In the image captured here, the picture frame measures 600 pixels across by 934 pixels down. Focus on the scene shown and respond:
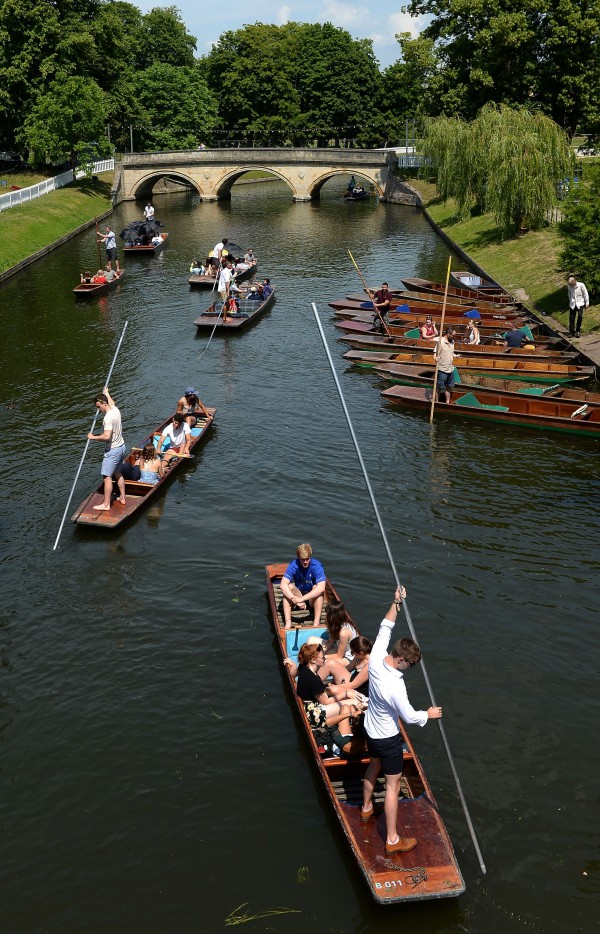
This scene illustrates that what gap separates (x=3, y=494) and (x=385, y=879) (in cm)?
1369

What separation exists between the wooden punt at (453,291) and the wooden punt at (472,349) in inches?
229

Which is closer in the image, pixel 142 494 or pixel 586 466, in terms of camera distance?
pixel 142 494

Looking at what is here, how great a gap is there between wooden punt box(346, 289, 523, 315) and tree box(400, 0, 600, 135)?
3063cm

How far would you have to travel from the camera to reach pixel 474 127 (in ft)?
157

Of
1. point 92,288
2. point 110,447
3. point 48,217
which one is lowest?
point 110,447

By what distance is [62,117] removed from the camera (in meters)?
64.4

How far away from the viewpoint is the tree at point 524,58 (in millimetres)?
58156

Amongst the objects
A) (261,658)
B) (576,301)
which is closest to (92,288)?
(576,301)

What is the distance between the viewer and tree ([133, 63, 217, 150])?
90.7 meters

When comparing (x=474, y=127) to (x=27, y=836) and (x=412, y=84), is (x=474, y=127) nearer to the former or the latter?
(x=412, y=84)

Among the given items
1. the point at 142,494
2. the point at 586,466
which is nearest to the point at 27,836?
the point at 142,494

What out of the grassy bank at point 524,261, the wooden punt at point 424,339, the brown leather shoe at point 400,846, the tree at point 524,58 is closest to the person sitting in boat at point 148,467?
the brown leather shoe at point 400,846

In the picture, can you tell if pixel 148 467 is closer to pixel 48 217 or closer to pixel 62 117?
pixel 48 217

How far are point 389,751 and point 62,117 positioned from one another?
64.8 meters
